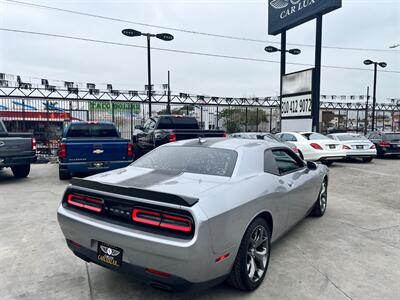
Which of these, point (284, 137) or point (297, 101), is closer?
point (284, 137)

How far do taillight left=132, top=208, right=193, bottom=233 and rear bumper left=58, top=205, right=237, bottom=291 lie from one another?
9 centimetres

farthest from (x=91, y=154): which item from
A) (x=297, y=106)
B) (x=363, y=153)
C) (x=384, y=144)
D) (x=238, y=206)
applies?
(x=384, y=144)

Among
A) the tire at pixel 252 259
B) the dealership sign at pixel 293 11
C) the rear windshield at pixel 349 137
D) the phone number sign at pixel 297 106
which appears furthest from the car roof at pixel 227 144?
the dealership sign at pixel 293 11

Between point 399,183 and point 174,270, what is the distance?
866 centimetres

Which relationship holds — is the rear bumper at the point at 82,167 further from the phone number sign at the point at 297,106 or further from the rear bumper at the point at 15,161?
the phone number sign at the point at 297,106

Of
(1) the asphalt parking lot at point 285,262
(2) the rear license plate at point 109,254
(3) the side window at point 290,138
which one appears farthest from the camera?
(3) the side window at point 290,138

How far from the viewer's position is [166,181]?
9.37ft

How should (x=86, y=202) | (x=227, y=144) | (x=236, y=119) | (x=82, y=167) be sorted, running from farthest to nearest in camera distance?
(x=236, y=119) → (x=82, y=167) → (x=227, y=144) → (x=86, y=202)

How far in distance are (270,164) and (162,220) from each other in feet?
5.66

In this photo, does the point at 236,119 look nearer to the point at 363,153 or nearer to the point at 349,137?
the point at 349,137

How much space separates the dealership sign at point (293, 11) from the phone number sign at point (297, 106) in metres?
4.32

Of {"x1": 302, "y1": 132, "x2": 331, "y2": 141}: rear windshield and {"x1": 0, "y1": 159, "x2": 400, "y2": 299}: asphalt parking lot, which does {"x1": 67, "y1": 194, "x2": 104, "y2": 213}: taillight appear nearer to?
{"x1": 0, "y1": 159, "x2": 400, "y2": 299}: asphalt parking lot

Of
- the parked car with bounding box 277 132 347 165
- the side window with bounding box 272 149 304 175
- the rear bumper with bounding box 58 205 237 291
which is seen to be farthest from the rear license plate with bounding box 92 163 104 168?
the parked car with bounding box 277 132 347 165

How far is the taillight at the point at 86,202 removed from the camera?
2.71 m
